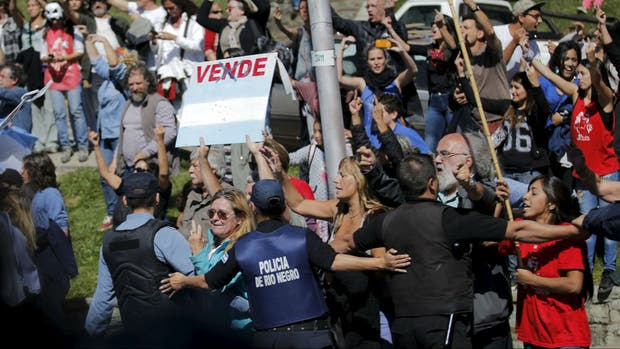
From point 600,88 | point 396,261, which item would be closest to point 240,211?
point 396,261

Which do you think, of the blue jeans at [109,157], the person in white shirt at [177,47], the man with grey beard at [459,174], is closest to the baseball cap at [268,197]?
the man with grey beard at [459,174]

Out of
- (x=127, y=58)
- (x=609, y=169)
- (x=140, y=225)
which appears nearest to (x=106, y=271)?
(x=140, y=225)

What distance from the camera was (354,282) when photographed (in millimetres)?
7156

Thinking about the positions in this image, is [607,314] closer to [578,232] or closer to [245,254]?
[578,232]

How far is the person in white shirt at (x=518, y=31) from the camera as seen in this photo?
34.0 ft

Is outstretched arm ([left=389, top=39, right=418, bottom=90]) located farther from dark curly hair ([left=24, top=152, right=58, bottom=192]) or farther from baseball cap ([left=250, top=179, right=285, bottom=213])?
baseball cap ([left=250, top=179, right=285, bottom=213])

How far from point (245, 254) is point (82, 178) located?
311 inches

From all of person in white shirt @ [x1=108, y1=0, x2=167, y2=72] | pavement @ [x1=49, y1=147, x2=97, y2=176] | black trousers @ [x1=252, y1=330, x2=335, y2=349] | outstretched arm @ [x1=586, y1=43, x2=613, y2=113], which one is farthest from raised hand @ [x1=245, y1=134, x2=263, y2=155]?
pavement @ [x1=49, y1=147, x2=97, y2=176]

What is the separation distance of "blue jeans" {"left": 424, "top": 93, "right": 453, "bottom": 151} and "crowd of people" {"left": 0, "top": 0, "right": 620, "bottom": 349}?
15 millimetres

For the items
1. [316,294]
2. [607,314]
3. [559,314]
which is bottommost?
[607,314]

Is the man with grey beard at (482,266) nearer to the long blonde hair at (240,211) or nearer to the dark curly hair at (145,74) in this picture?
the long blonde hair at (240,211)

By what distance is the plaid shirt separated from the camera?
1427 cm

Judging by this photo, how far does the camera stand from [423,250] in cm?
601

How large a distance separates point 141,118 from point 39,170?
196 centimetres
